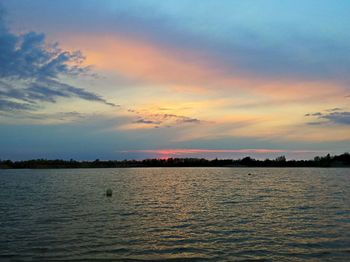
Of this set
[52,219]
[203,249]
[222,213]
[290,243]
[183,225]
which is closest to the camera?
[203,249]

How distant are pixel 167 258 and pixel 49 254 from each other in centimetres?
646

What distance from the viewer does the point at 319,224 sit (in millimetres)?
28281

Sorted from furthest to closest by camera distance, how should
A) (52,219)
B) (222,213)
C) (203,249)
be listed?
(222,213) < (52,219) < (203,249)

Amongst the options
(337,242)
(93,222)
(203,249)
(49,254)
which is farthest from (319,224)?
(49,254)

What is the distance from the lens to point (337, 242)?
71.6 feet

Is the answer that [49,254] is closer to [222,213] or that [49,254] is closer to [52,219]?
[52,219]

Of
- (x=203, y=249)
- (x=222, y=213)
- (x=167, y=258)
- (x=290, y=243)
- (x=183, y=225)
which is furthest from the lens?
(x=222, y=213)

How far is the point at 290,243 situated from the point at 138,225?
39.5ft

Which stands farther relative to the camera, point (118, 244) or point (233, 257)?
point (118, 244)

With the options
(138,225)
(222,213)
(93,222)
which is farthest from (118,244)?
(222,213)

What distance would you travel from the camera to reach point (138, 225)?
1115 inches

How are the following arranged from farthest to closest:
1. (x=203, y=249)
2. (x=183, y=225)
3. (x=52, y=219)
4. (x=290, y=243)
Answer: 1. (x=52, y=219)
2. (x=183, y=225)
3. (x=290, y=243)
4. (x=203, y=249)

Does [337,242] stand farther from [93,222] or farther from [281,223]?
[93,222]

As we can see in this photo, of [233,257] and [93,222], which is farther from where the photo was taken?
[93,222]
